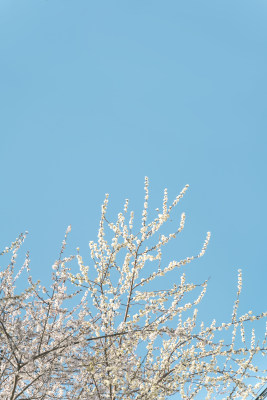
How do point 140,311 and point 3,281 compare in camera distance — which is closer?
point 3,281

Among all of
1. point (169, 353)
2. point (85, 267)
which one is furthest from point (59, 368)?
point (169, 353)

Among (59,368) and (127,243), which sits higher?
(127,243)

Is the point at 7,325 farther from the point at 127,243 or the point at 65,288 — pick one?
the point at 127,243

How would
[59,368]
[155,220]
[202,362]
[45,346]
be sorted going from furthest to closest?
1. [155,220]
2. [202,362]
3. [45,346]
4. [59,368]

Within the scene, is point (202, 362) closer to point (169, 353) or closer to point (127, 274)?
point (169, 353)

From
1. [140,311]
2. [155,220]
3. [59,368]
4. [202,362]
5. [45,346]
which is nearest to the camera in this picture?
[59,368]

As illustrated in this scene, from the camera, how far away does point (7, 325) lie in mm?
4871

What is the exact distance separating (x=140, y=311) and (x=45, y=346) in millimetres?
1426

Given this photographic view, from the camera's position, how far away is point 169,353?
6512mm

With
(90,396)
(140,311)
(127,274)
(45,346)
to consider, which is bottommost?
(90,396)

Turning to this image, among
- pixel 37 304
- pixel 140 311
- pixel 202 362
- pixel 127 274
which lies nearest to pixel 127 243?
pixel 127 274

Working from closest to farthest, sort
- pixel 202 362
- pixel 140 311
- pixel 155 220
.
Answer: pixel 140 311
pixel 202 362
pixel 155 220

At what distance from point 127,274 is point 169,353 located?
5.30 feet

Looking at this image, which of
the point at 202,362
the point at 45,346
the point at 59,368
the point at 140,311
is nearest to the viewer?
the point at 59,368
